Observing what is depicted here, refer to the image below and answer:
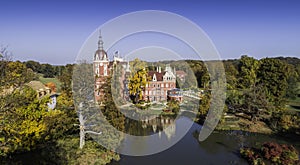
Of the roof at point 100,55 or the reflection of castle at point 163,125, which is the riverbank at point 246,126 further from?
the roof at point 100,55

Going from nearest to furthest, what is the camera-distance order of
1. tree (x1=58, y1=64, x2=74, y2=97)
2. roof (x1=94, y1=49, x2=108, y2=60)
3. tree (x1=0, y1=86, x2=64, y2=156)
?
tree (x1=0, y1=86, x2=64, y2=156), tree (x1=58, y1=64, x2=74, y2=97), roof (x1=94, y1=49, x2=108, y2=60)

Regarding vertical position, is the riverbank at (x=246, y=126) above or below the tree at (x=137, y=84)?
below

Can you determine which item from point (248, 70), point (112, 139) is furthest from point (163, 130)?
point (248, 70)

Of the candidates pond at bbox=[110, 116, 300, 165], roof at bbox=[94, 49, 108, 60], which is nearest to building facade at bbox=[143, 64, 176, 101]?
roof at bbox=[94, 49, 108, 60]

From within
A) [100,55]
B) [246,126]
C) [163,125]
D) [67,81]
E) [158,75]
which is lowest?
[163,125]

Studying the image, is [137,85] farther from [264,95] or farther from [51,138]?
[51,138]

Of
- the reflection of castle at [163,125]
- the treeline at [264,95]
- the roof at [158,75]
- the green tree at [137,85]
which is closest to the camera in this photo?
the reflection of castle at [163,125]

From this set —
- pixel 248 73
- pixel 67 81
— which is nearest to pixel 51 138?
pixel 67 81

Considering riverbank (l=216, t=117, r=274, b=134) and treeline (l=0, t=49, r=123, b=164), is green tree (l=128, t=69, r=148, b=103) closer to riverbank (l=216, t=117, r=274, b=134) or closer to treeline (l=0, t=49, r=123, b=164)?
riverbank (l=216, t=117, r=274, b=134)

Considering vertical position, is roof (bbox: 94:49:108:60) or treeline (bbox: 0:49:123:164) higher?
roof (bbox: 94:49:108:60)

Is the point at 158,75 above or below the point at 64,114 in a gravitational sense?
above

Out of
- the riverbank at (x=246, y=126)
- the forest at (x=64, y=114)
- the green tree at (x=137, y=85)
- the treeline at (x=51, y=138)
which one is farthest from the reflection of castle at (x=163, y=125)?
the treeline at (x=51, y=138)
